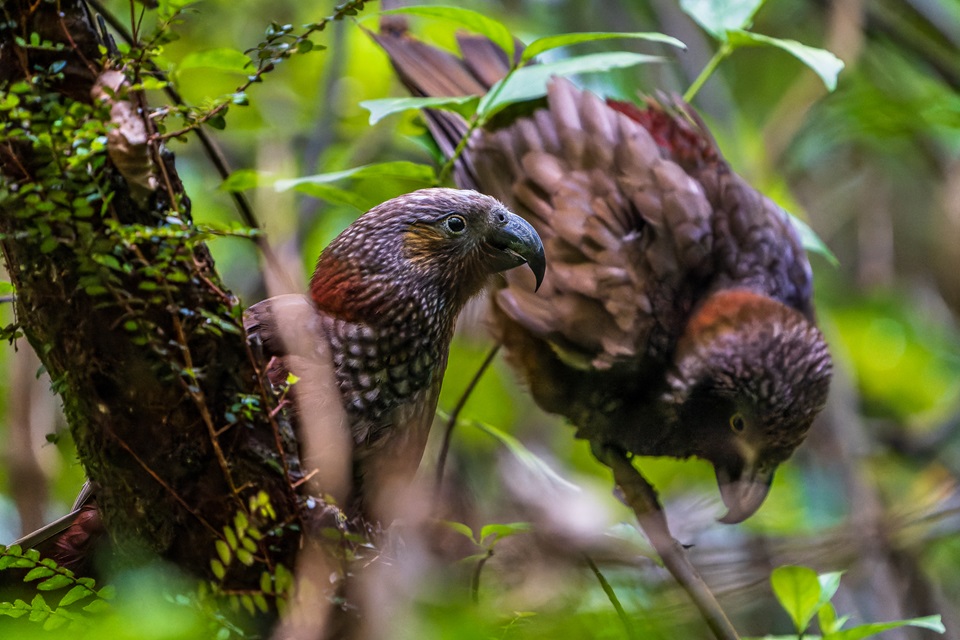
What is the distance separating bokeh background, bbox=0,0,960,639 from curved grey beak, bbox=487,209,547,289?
1.30 feet

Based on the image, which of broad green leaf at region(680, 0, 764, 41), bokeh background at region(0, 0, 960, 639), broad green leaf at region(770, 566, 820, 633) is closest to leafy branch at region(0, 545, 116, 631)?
bokeh background at region(0, 0, 960, 639)

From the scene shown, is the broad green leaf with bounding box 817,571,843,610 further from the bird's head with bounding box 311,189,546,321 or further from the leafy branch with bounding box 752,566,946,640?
the bird's head with bounding box 311,189,546,321

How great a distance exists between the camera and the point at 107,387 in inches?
53.6

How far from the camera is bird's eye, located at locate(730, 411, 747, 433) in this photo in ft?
8.75

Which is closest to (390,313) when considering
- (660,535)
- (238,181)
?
(238,181)

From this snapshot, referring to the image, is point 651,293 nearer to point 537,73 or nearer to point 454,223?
point 537,73

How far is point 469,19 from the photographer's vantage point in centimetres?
213

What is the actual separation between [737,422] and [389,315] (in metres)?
1.27

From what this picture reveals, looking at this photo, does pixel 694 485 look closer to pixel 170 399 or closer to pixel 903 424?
pixel 903 424

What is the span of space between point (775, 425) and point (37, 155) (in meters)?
2.06

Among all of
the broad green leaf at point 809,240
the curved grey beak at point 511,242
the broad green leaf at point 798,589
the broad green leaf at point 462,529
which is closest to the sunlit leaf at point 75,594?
the broad green leaf at point 462,529

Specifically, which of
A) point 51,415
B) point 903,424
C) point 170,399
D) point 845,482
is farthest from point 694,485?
point 170,399

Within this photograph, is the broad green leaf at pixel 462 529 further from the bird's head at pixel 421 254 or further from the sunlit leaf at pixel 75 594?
the sunlit leaf at pixel 75 594

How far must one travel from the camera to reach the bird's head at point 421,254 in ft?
6.31
